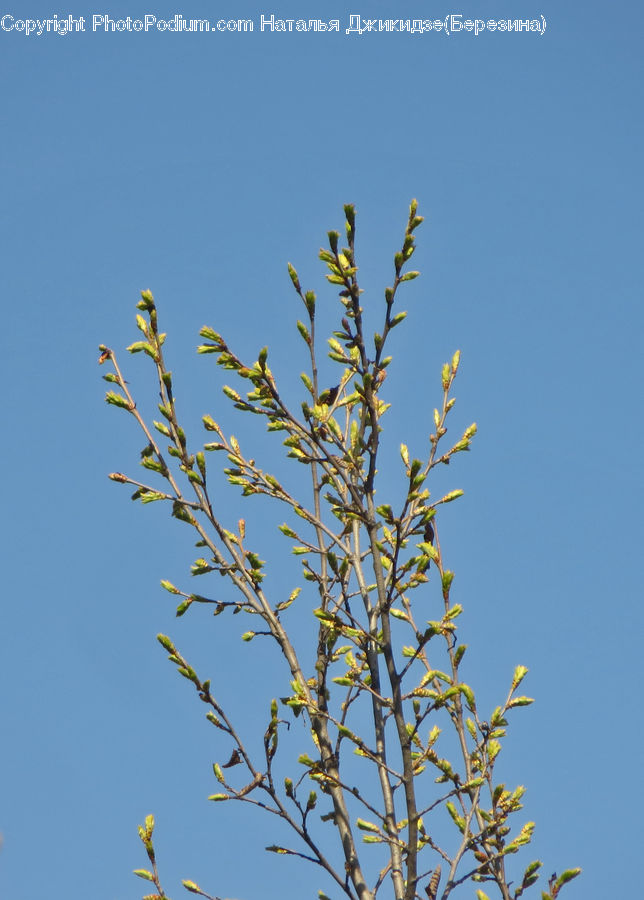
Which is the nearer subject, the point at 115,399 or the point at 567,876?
the point at 567,876

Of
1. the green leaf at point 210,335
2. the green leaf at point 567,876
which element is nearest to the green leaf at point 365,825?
the green leaf at point 567,876

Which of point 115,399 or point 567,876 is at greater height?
point 115,399

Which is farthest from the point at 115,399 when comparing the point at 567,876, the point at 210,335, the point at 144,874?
the point at 567,876

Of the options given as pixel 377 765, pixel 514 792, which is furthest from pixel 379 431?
pixel 514 792

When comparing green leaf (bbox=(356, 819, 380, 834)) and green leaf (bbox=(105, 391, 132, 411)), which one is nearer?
green leaf (bbox=(356, 819, 380, 834))

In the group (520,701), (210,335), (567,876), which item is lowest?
(567,876)

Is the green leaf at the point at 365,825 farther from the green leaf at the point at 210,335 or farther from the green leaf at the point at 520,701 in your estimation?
the green leaf at the point at 210,335

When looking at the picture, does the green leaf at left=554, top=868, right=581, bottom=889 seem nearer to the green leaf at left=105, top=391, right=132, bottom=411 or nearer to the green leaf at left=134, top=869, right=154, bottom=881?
the green leaf at left=134, top=869, right=154, bottom=881

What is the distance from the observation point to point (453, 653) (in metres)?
3.92

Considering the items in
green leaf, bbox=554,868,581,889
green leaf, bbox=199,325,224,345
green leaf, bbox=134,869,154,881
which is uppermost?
green leaf, bbox=199,325,224,345

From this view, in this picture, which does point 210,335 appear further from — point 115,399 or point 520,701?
point 520,701

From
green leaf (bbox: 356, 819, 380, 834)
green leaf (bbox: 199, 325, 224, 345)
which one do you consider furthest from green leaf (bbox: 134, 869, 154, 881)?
green leaf (bbox: 199, 325, 224, 345)

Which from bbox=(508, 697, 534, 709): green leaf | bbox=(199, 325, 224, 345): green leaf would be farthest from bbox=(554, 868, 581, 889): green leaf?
bbox=(199, 325, 224, 345): green leaf

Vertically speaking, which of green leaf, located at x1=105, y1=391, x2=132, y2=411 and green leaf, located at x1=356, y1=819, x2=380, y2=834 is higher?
green leaf, located at x1=105, y1=391, x2=132, y2=411
